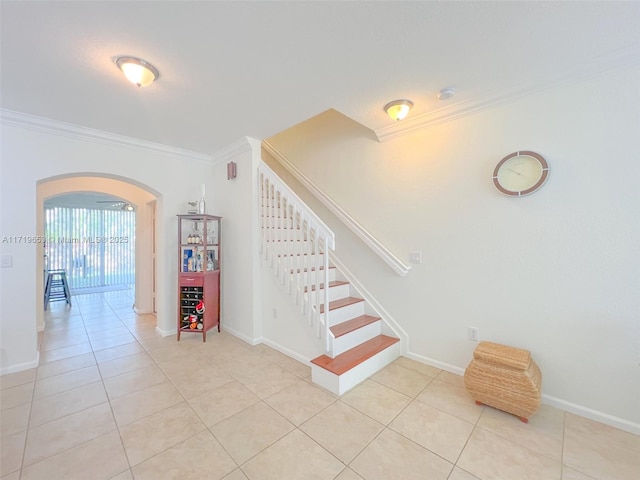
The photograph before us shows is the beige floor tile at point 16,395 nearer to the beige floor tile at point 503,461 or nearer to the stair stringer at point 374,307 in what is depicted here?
the stair stringer at point 374,307

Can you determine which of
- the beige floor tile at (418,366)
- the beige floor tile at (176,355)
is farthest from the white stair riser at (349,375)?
the beige floor tile at (176,355)

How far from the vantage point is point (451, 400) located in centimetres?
221

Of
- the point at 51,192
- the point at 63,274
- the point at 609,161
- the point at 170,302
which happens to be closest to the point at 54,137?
the point at 51,192

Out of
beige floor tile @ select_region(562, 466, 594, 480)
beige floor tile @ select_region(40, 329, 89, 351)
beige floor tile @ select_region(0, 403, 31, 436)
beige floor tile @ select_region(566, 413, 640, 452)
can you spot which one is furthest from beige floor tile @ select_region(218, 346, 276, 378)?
beige floor tile @ select_region(566, 413, 640, 452)

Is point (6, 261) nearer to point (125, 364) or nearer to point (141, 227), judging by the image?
point (125, 364)

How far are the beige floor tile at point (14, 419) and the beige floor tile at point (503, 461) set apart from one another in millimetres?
3026

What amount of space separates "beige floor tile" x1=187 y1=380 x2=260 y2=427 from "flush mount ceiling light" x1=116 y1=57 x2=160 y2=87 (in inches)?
102

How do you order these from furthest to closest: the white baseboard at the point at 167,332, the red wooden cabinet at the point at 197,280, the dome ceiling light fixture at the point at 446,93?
the white baseboard at the point at 167,332 → the red wooden cabinet at the point at 197,280 → the dome ceiling light fixture at the point at 446,93

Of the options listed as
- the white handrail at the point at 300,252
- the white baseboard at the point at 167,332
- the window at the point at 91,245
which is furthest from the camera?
the window at the point at 91,245

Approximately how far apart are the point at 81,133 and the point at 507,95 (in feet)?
14.7

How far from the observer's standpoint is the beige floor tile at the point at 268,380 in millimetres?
2363

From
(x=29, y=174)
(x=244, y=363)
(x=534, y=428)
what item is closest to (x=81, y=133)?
(x=29, y=174)

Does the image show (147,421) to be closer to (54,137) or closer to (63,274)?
(54,137)

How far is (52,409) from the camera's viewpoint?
2096 millimetres
